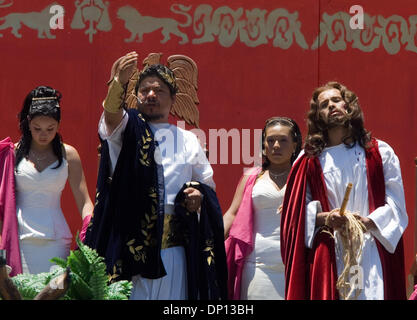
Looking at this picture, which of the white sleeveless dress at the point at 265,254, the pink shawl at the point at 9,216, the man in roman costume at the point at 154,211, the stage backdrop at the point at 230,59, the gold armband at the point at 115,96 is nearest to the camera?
the gold armband at the point at 115,96

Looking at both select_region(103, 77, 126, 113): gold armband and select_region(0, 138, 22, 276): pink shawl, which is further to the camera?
select_region(0, 138, 22, 276): pink shawl

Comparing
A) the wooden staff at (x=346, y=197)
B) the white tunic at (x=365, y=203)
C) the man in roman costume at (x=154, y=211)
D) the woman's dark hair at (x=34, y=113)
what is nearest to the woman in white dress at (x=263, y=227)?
A: the man in roman costume at (x=154, y=211)

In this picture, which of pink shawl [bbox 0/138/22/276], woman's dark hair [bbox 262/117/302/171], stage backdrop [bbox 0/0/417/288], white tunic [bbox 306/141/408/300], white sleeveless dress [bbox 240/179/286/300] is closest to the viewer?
white tunic [bbox 306/141/408/300]

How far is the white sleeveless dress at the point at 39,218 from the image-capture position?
513 centimetres

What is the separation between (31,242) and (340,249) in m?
1.70

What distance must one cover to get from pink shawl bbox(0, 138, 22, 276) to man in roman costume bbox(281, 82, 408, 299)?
144 centimetres

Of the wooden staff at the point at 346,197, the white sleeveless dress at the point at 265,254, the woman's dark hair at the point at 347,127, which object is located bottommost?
the white sleeveless dress at the point at 265,254

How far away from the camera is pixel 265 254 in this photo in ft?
17.1

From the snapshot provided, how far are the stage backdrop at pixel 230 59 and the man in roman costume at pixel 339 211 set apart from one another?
1479mm

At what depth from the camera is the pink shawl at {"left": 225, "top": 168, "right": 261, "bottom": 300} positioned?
525 centimetres

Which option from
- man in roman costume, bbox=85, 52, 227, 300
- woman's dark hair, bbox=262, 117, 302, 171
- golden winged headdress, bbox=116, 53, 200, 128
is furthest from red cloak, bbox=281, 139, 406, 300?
golden winged headdress, bbox=116, 53, 200, 128

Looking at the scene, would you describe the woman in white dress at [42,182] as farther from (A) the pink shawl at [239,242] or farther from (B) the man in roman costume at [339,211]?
(B) the man in roman costume at [339,211]

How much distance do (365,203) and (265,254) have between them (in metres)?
0.86

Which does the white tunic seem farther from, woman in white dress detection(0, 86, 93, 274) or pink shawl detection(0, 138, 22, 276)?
pink shawl detection(0, 138, 22, 276)
